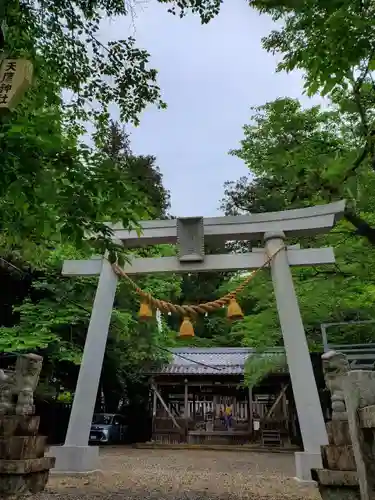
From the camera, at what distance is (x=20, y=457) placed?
4.94 meters

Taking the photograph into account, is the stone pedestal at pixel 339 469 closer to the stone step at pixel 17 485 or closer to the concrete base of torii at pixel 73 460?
the stone step at pixel 17 485

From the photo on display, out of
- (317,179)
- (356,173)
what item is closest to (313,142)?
(317,179)

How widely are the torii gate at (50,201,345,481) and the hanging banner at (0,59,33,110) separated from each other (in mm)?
4579

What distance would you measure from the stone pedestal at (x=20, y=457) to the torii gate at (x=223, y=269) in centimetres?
178

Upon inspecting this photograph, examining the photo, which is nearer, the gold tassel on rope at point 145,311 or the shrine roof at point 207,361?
the gold tassel on rope at point 145,311

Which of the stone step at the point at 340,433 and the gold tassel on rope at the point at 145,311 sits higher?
the gold tassel on rope at the point at 145,311

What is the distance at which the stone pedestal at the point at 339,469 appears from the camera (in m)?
4.37

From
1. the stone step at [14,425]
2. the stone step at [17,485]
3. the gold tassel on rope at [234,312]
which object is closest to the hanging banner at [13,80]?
the stone step at [14,425]

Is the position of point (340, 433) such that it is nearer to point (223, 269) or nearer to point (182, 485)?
point (182, 485)

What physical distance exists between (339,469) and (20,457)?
3474 mm

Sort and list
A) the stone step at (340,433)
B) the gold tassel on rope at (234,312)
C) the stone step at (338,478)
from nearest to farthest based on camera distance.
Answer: the stone step at (338,478) < the stone step at (340,433) < the gold tassel on rope at (234,312)

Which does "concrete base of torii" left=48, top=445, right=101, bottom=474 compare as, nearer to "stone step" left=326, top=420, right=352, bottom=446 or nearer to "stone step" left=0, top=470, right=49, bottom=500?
"stone step" left=0, top=470, right=49, bottom=500

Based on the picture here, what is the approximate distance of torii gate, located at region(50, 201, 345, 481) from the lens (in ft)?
22.7

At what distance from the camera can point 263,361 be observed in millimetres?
11703
